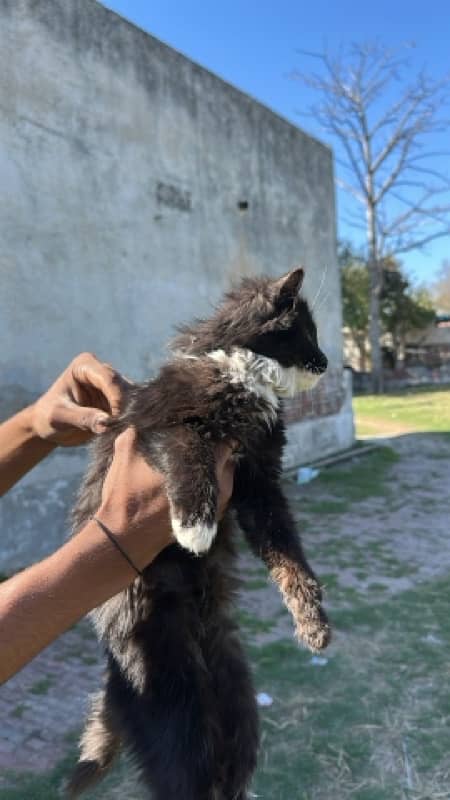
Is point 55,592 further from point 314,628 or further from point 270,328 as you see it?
point 270,328

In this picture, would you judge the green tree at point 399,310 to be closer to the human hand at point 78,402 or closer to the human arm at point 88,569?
the human hand at point 78,402

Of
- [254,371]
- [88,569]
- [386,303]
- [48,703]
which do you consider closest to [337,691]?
[48,703]

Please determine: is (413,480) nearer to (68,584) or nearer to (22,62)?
(22,62)

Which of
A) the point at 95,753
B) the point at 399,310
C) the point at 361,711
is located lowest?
the point at 361,711

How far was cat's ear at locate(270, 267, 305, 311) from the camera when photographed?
2.18 meters

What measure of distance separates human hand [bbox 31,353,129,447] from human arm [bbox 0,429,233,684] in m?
0.44

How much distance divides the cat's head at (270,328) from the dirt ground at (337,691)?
4.95 ft

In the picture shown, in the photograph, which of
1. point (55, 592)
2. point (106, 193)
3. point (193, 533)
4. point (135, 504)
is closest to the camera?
point (55, 592)

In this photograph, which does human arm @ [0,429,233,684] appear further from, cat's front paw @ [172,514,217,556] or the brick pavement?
the brick pavement

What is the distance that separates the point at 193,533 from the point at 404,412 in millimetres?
16717

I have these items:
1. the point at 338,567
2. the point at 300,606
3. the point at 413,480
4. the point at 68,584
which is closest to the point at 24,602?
the point at 68,584

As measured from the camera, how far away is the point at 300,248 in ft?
33.1

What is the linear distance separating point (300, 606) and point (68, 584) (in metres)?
0.83

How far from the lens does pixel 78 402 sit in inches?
96.2
